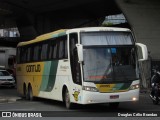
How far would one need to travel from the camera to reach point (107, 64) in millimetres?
16203

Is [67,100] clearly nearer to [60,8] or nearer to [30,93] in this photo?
[30,93]

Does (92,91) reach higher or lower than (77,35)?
lower

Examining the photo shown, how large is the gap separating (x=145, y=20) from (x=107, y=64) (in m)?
24.2

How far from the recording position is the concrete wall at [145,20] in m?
39.3

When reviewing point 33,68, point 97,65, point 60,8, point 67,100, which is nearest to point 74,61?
point 97,65

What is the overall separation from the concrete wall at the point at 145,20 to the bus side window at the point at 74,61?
Answer: 2263 centimetres

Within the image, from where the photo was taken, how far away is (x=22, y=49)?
25.7m

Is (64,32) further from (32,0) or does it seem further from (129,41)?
(32,0)

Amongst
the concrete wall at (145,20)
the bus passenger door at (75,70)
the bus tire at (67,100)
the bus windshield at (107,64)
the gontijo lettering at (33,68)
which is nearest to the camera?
the bus windshield at (107,64)

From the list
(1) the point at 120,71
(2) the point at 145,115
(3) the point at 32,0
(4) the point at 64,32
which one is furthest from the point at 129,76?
(3) the point at 32,0

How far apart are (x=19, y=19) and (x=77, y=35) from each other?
5311cm

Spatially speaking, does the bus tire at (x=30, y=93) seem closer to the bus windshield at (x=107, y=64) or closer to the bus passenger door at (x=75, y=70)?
the bus passenger door at (x=75, y=70)

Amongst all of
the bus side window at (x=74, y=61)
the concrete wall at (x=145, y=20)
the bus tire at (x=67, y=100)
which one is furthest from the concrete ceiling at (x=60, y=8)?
the bus side window at (x=74, y=61)

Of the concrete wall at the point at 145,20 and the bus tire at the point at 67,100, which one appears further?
the concrete wall at the point at 145,20
